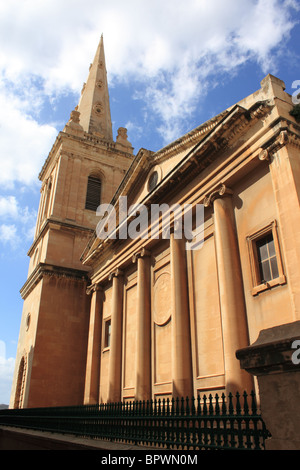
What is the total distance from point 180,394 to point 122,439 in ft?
16.6

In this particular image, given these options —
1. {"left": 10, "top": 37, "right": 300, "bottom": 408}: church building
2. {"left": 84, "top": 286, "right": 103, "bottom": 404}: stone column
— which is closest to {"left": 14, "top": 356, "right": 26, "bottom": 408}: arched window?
{"left": 10, "top": 37, "right": 300, "bottom": 408}: church building

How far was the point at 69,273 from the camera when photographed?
24.7m

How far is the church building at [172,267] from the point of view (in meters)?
10.5

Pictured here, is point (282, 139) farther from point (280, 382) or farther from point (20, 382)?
point (20, 382)

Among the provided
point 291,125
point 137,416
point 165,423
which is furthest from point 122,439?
point 291,125

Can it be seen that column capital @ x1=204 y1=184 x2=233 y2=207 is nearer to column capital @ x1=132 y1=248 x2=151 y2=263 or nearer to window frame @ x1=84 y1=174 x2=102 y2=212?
column capital @ x1=132 y1=248 x2=151 y2=263

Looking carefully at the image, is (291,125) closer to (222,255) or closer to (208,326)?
(222,255)

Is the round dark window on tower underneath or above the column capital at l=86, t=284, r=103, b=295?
above

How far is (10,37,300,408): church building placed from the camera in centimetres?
1051

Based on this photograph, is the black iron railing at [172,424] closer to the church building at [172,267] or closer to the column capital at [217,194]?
the church building at [172,267]

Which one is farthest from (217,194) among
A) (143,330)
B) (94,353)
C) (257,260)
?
(94,353)

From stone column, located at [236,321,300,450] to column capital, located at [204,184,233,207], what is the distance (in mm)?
8764

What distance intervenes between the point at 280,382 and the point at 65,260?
22.7 meters

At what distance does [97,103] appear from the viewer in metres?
34.8
